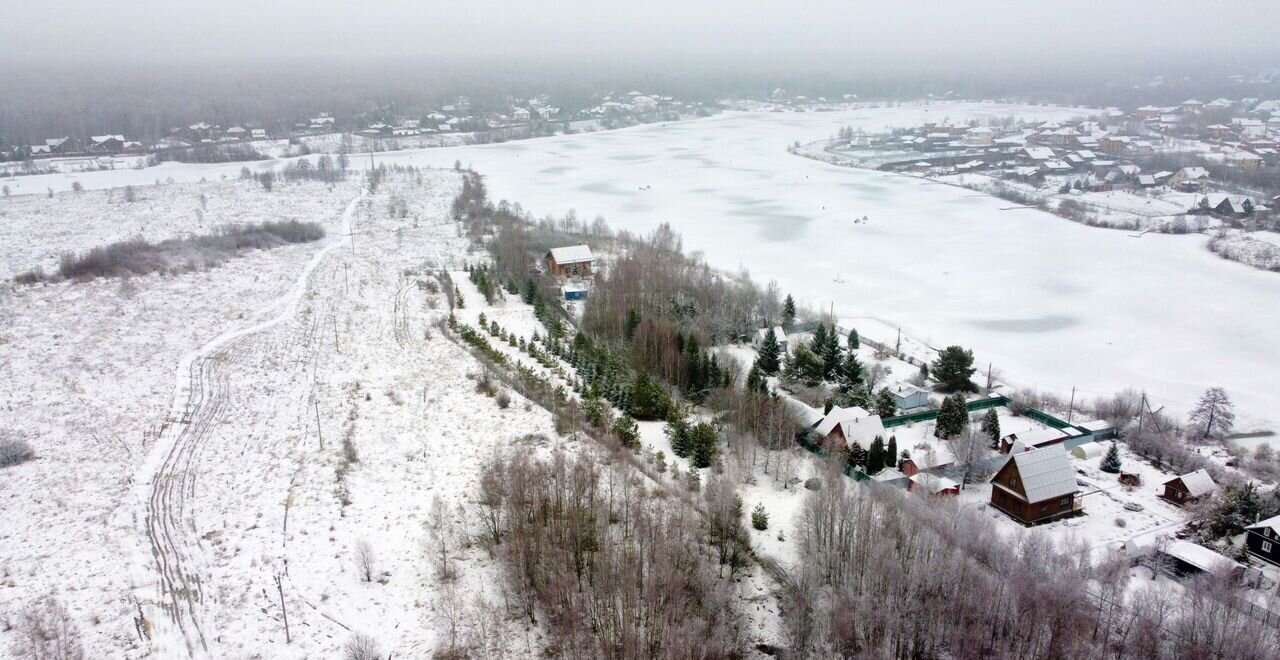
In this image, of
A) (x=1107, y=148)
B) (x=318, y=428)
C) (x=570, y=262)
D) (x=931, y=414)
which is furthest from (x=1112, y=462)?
(x=1107, y=148)

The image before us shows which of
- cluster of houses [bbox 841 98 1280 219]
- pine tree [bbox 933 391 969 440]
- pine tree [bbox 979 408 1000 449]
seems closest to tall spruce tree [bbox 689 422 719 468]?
pine tree [bbox 933 391 969 440]

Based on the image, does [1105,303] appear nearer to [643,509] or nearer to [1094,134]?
[643,509]

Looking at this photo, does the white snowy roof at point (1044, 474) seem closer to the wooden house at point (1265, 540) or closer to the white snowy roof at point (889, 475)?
the white snowy roof at point (889, 475)

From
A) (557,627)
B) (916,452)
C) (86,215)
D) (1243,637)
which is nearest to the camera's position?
(1243,637)

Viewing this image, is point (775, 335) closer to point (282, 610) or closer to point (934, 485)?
point (934, 485)

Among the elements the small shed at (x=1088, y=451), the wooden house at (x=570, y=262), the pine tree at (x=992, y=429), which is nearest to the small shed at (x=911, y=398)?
the pine tree at (x=992, y=429)

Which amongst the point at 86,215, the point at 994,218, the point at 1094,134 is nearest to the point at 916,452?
the point at 994,218
